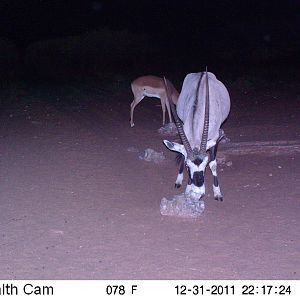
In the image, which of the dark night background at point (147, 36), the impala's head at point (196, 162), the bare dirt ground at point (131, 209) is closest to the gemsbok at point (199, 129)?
the impala's head at point (196, 162)

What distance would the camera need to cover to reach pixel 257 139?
9.91m

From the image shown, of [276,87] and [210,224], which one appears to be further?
[276,87]

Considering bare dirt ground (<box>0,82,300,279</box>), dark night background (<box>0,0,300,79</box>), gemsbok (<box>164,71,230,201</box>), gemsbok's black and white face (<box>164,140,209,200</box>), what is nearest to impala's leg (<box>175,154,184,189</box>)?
gemsbok (<box>164,71,230,201</box>)

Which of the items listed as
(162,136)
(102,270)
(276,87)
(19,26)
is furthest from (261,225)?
(19,26)

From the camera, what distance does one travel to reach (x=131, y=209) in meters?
6.86

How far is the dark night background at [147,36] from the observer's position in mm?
23422

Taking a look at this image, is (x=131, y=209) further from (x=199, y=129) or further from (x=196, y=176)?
(x=199, y=129)

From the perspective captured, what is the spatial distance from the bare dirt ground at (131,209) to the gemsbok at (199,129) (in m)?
0.34

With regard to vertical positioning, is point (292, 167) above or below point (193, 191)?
above

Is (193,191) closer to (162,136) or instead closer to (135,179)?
(135,179)

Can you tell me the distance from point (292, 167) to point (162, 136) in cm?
297

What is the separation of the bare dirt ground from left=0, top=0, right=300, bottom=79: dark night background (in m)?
10.4

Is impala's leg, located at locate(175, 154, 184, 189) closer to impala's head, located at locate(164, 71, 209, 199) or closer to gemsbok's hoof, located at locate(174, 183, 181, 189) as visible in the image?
gemsbok's hoof, located at locate(174, 183, 181, 189)

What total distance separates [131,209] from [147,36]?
24722 mm
